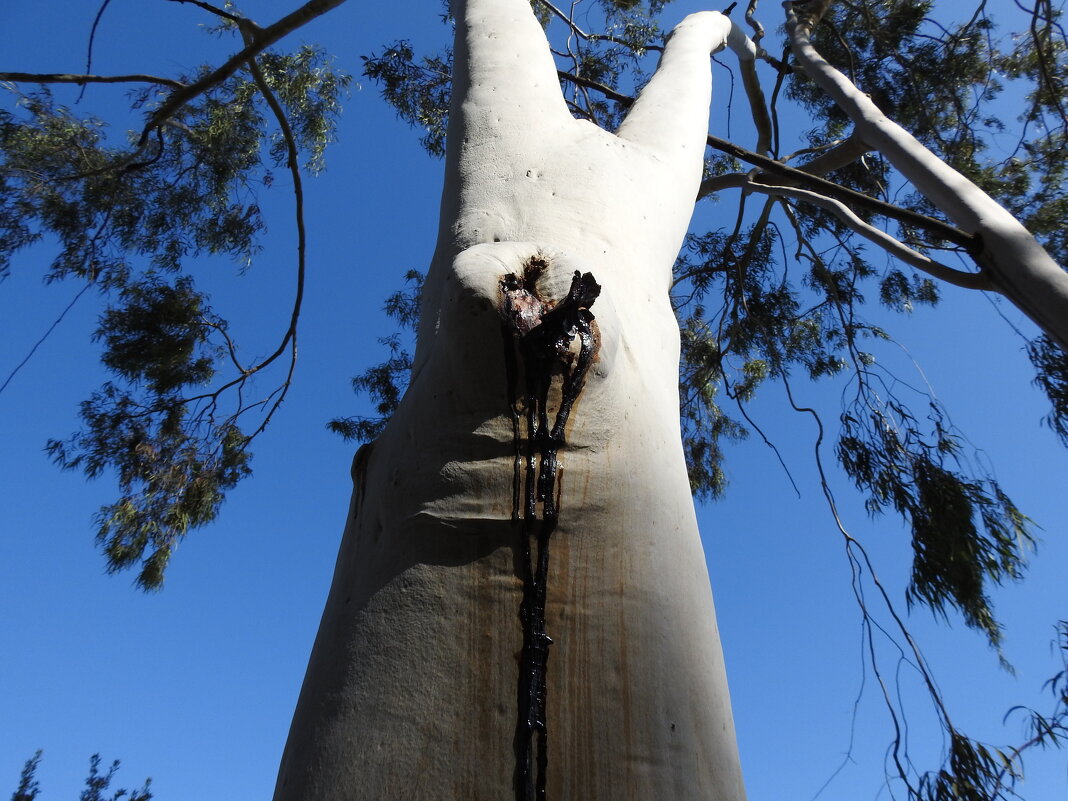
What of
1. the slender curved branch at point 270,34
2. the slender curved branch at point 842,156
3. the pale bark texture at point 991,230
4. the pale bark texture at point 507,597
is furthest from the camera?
the slender curved branch at point 842,156

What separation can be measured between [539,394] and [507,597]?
185 millimetres

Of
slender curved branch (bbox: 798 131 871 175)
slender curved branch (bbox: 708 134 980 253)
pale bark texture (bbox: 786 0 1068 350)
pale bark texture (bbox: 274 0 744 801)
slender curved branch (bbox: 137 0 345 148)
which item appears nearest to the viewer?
pale bark texture (bbox: 274 0 744 801)

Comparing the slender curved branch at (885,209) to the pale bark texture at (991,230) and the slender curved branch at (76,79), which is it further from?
the slender curved branch at (76,79)

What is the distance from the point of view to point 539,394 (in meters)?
0.70

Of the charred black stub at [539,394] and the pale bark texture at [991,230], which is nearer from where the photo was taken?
the charred black stub at [539,394]

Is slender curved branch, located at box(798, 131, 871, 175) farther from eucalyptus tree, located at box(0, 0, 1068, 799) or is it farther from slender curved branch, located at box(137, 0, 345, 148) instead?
slender curved branch, located at box(137, 0, 345, 148)

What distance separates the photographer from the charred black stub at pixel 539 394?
0.62 metres

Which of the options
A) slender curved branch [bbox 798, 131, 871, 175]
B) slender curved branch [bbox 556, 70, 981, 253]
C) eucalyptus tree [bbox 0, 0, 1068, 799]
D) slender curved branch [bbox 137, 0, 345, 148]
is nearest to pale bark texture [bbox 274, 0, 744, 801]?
eucalyptus tree [bbox 0, 0, 1068, 799]

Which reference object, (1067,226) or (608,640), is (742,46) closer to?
(1067,226)

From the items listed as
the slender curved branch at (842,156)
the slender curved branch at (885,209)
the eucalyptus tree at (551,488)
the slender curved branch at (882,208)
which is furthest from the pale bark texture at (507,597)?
the slender curved branch at (842,156)

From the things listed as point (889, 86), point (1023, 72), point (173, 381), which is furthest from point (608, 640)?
point (1023, 72)

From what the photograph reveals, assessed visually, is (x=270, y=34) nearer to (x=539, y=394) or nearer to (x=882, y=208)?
(x=882, y=208)

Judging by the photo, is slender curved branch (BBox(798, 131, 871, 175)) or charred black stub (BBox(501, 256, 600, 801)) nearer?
charred black stub (BBox(501, 256, 600, 801))

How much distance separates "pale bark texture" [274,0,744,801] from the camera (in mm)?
565
